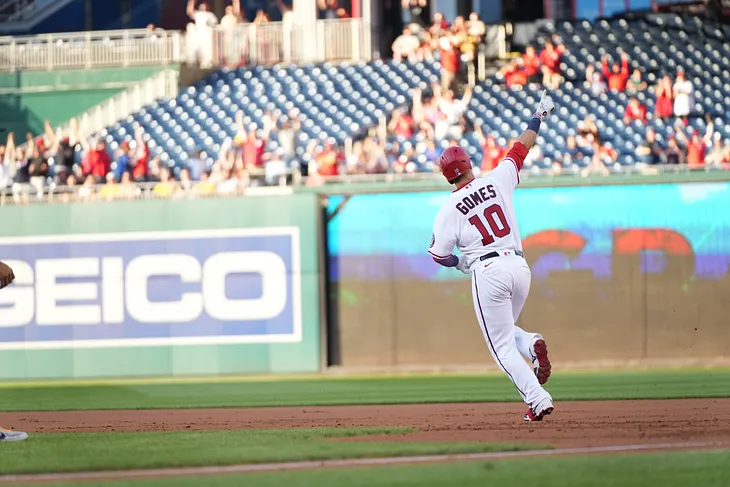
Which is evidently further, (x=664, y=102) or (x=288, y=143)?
(x=664, y=102)

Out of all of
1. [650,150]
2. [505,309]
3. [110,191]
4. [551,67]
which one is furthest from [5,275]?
[551,67]

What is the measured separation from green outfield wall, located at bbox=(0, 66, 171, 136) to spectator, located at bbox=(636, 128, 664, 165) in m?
10.6

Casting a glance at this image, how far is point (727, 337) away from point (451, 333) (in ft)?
11.9

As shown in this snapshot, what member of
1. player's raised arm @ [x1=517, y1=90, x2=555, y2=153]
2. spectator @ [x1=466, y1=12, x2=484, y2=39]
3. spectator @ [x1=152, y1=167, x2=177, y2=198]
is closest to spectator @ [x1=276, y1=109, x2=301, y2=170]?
spectator @ [x1=152, y1=167, x2=177, y2=198]

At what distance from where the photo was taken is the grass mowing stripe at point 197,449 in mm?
7219

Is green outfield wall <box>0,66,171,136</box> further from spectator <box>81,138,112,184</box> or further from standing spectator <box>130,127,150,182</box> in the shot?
spectator <box>81,138,112,184</box>

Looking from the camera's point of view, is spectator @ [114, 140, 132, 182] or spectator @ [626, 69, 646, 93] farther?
spectator @ [626, 69, 646, 93]

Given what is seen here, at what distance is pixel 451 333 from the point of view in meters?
17.6

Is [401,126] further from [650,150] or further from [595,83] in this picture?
[650,150]

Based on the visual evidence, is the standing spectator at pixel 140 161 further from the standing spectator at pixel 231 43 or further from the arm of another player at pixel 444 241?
the arm of another player at pixel 444 241

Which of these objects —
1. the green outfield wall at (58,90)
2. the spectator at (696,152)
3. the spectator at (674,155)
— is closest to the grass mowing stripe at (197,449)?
the spectator at (674,155)

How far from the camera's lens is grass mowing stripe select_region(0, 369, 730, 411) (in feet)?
42.8

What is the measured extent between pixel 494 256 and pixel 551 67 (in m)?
14.6

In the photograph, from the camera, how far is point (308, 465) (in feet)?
22.9
